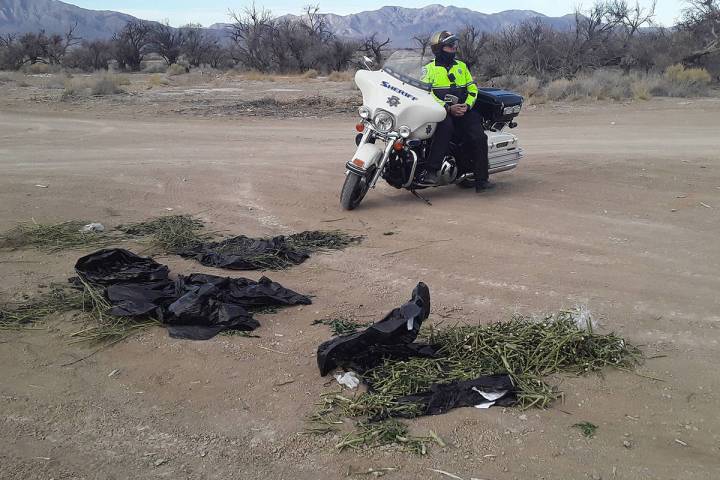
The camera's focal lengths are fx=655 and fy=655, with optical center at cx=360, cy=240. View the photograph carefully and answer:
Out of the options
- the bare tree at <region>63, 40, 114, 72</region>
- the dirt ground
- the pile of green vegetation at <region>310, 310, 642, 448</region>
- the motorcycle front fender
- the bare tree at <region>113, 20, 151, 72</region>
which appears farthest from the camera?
the bare tree at <region>113, 20, 151, 72</region>

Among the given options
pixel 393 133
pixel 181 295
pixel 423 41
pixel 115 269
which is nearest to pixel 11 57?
pixel 423 41

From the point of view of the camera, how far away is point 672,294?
5.00 meters

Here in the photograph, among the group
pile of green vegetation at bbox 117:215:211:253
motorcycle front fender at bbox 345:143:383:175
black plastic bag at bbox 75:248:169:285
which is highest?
motorcycle front fender at bbox 345:143:383:175

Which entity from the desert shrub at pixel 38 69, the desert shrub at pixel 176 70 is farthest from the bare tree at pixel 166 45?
the desert shrub at pixel 38 69

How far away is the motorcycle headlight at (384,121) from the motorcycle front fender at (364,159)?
0.22 metres

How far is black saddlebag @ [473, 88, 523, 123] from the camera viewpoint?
323 inches

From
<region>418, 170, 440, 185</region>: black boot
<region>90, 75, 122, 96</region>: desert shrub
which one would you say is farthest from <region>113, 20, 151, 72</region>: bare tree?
<region>418, 170, 440, 185</region>: black boot

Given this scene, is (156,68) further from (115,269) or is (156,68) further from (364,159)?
(115,269)

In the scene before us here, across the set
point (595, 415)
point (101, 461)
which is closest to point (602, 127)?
point (595, 415)

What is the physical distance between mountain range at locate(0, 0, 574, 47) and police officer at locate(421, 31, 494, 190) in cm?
14618

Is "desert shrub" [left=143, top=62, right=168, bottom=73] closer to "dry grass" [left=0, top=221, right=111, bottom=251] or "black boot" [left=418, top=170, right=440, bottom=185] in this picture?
"black boot" [left=418, top=170, right=440, bottom=185]

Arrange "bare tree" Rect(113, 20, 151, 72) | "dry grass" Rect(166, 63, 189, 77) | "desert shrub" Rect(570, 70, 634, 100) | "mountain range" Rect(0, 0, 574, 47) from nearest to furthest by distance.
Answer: "desert shrub" Rect(570, 70, 634, 100), "dry grass" Rect(166, 63, 189, 77), "bare tree" Rect(113, 20, 151, 72), "mountain range" Rect(0, 0, 574, 47)

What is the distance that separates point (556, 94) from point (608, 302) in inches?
672

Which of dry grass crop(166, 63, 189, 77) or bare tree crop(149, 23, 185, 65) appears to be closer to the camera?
dry grass crop(166, 63, 189, 77)
